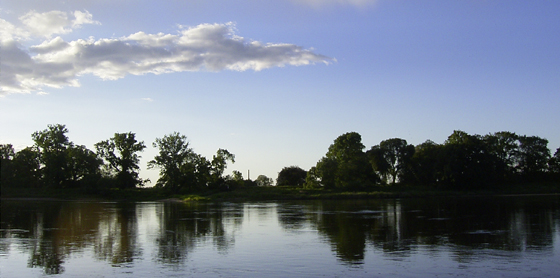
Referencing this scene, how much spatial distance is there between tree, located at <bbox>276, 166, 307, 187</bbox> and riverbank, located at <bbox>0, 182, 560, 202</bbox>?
38315mm

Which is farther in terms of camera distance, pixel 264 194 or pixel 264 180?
pixel 264 180

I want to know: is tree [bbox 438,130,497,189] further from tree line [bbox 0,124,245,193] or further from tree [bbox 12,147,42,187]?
tree [bbox 12,147,42,187]

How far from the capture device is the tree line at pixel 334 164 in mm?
94125

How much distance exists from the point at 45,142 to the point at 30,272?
10104cm

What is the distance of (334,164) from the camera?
3888 inches

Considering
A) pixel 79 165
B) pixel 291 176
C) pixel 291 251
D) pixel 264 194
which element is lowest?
pixel 264 194

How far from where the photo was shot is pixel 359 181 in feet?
304

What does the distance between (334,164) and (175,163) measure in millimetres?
35323

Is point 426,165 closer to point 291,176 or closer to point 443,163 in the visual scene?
point 443,163

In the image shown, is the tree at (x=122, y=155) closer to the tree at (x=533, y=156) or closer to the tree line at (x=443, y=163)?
the tree line at (x=443, y=163)

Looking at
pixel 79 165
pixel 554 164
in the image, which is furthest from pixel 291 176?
pixel 554 164

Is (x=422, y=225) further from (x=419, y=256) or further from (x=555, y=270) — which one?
(x=555, y=270)

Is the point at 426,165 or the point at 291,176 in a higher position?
the point at 426,165

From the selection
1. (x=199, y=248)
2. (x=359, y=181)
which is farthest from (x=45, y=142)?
(x=199, y=248)
